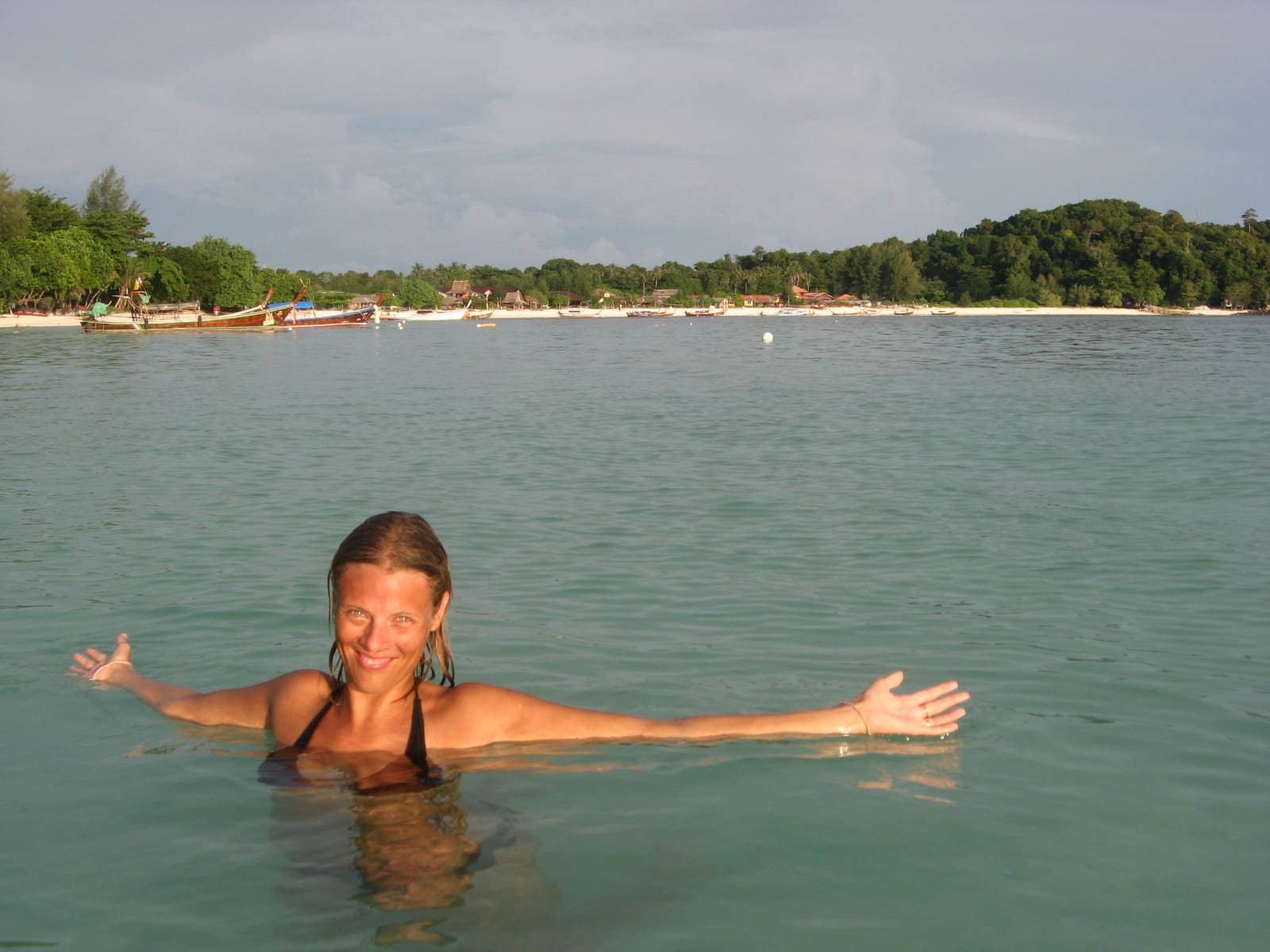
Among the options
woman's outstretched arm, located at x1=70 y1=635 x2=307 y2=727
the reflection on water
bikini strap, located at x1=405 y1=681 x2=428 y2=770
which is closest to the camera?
the reflection on water

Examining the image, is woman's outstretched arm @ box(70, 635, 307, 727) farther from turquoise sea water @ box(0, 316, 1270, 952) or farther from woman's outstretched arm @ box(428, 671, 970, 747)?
woman's outstretched arm @ box(428, 671, 970, 747)

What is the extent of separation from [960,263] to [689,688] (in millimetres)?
198040

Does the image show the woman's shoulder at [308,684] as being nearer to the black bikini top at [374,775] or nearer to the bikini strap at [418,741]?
the black bikini top at [374,775]

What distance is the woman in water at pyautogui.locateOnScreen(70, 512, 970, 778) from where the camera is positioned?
359cm

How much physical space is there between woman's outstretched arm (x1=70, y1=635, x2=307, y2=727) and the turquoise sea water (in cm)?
20

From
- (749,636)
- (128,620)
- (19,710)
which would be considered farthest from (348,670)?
(128,620)

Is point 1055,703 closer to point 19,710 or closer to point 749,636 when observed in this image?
point 749,636

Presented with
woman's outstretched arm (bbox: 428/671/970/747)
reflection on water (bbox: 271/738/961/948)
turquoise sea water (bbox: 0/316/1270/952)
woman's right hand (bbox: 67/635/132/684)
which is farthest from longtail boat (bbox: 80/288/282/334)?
woman's outstretched arm (bbox: 428/671/970/747)

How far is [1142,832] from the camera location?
4164mm

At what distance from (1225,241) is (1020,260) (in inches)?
1166

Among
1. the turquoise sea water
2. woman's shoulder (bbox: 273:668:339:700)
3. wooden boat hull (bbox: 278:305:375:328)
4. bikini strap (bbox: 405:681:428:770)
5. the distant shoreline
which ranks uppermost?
the distant shoreline

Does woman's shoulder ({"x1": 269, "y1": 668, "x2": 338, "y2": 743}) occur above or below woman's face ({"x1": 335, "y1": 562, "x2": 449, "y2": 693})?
below

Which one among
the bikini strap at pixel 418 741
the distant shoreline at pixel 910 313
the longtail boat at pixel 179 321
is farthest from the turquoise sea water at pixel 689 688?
the distant shoreline at pixel 910 313

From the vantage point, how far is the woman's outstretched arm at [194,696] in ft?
14.2
